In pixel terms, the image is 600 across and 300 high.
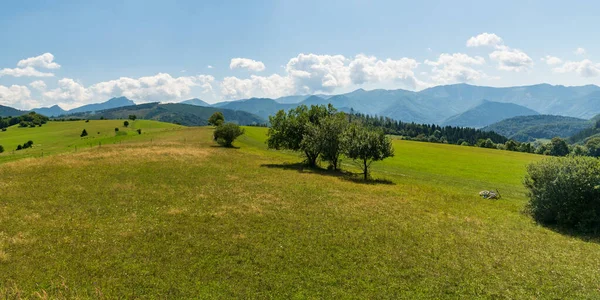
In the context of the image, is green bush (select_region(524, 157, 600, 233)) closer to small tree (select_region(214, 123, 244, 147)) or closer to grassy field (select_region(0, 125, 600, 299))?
grassy field (select_region(0, 125, 600, 299))

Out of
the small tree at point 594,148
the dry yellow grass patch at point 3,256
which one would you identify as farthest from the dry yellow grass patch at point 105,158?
the small tree at point 594,148

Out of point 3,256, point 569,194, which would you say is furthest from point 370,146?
point 3,256

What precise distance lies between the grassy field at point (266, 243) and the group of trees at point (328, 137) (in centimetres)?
1180

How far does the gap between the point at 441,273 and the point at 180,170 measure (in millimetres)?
44377

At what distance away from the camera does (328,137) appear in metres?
60.1

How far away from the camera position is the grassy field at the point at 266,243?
17.5 metres

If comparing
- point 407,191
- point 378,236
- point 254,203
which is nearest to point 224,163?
point 254,203

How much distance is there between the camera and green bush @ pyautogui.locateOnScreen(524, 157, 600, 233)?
1134 inches

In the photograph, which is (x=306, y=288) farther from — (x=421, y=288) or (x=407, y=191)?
(x=407, y=191)

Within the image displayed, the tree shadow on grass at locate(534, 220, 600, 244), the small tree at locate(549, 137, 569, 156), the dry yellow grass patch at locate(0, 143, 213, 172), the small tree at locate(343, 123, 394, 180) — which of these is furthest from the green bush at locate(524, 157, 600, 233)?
the small tree at locate(549, 137, 569, 156)

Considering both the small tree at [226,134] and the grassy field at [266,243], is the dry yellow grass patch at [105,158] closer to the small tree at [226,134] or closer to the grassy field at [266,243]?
the grassy field at [266,243]

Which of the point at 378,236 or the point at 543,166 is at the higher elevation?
the point at 543,166

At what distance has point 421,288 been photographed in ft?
58.6

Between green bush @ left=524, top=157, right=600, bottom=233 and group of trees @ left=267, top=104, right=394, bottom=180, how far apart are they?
24155mm
